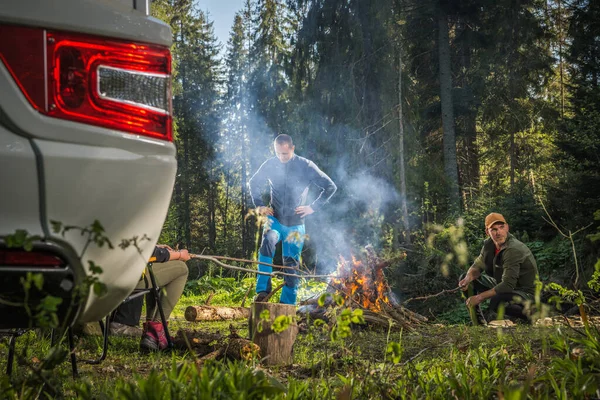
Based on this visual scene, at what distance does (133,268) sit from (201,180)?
31458 mm

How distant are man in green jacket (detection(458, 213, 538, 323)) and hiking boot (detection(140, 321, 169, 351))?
12.1 ft

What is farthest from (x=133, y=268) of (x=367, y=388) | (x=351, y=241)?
(x=351, y=241)

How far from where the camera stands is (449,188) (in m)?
18.7

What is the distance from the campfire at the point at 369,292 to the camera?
7016 mm

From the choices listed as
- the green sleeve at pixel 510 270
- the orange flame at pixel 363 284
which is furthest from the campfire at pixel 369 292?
the green sleeve at pixel 510 270

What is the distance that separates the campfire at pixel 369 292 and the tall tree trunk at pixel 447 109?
11268 millimetres

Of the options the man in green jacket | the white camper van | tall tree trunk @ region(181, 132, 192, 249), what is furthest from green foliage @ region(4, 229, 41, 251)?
tall tree trunk @ region(181, 132, 192, 249)

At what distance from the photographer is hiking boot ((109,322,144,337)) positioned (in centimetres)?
578

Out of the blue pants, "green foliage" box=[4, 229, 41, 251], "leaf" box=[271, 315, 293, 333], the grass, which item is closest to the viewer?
"green foliage" box=[4, 229, 41, 251]

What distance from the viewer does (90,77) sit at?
5.69 ft

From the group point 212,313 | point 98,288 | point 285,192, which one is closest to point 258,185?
point 285,192

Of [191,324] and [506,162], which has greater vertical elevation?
[506,162]

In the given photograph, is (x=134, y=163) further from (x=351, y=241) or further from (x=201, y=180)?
(x=201, y=180)

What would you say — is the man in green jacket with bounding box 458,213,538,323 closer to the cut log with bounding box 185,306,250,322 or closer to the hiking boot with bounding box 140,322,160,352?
the cut log with bounding box 185,306,250,322
